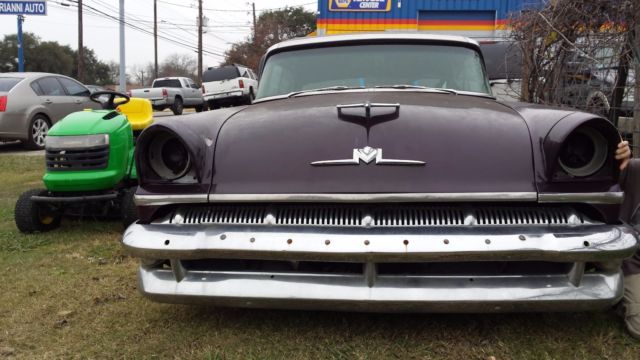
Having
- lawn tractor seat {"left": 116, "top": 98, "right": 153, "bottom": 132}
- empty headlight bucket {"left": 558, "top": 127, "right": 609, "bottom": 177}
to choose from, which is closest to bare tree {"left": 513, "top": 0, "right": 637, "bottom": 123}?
empty headlight bucket {"left": 558, "top": 127, "right": 609, "bottom": 177}

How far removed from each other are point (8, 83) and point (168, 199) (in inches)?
365

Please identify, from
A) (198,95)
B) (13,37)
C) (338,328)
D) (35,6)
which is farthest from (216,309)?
(13,37)

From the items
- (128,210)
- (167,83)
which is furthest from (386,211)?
(167,83)

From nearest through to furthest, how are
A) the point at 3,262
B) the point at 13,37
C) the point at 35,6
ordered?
the point at 3,262, the point at 35,6, the point at 13,37

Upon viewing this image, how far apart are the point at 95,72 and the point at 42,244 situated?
220 feet

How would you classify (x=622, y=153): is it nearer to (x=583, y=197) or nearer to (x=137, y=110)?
(x=583, y=197)

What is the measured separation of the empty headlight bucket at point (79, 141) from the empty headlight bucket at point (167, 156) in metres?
1.88

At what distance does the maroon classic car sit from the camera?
207cm

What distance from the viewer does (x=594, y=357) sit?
220 cm

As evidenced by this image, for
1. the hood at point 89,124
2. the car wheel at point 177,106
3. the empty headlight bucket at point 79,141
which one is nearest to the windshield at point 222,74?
the car wheel at point 177,106

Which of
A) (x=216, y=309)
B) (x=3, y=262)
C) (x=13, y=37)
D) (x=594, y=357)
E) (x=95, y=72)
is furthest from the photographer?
(x=95, y=72)

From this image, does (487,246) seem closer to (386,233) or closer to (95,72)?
(386,233)

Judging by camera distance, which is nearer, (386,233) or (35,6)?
(386,233)

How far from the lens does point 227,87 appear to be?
19.8 m
